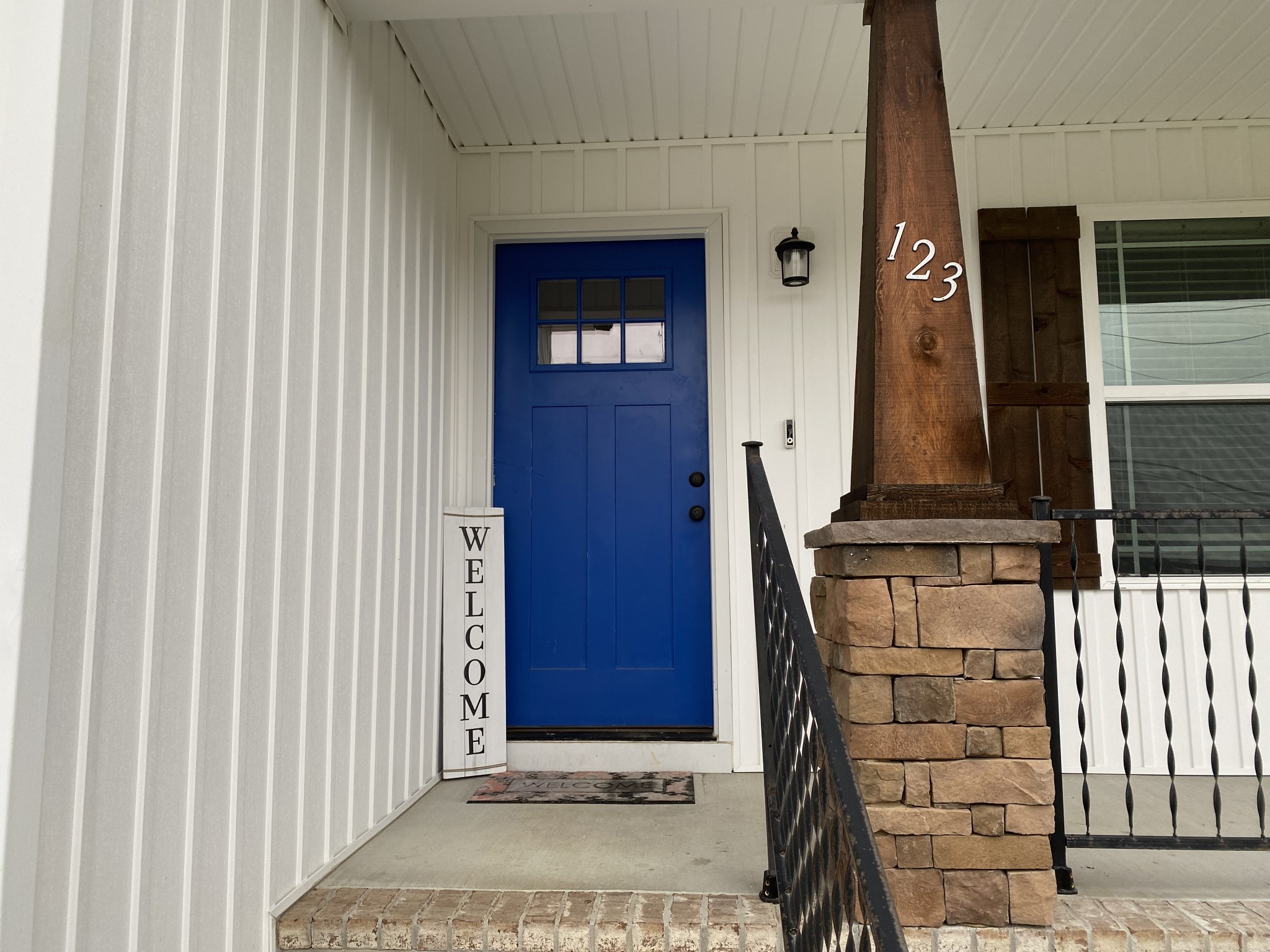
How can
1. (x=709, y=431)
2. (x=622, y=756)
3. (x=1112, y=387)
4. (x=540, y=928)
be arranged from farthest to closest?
1. (x=709, y=431)
2. (x=1112, y=387)
3. (x=622, y=756)
4. (x=540, y=928)

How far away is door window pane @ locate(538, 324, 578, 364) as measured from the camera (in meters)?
3.64

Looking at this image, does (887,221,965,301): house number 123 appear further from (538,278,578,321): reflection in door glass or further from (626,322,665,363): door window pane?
(538,278,578,321): reflection in door glass

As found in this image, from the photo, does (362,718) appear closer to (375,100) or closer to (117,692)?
(117,692)

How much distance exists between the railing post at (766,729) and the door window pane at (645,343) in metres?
1.63

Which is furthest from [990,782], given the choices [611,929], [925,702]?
[611,929]

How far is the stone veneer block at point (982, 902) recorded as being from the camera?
1.80m

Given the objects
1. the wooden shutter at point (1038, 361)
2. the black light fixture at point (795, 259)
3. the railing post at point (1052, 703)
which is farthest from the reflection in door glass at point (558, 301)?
the railing post at point (1052, 703)

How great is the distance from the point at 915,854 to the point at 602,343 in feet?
7.85

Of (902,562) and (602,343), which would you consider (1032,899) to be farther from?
(602,343)

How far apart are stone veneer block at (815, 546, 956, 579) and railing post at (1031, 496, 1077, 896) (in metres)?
0.29

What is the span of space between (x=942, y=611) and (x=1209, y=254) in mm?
2618

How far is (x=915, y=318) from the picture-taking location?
6.55 feet

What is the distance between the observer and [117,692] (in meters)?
1.41

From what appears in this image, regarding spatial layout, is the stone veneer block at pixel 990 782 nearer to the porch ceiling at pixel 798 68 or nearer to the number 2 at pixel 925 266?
the number 2 at pixel 925 266
